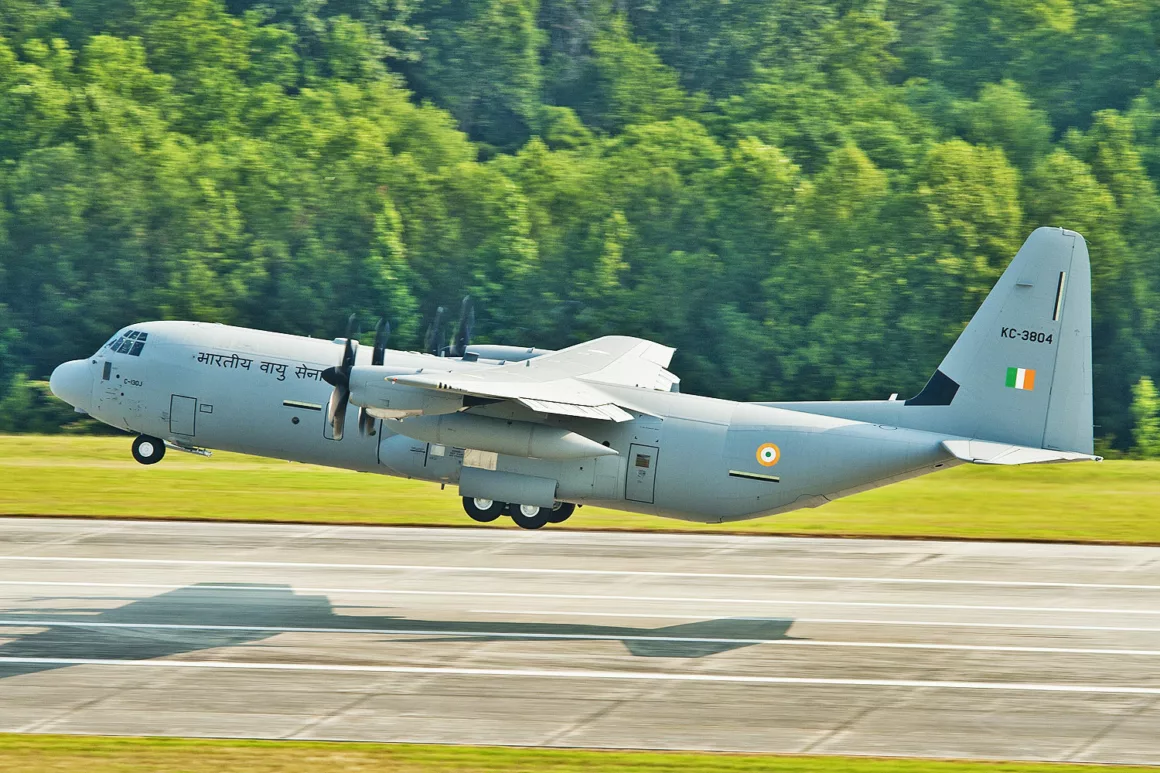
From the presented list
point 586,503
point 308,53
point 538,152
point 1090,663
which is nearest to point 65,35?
point 308,53

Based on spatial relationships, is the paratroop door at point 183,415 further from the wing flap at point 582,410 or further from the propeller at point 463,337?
the wing flap at point 582,410

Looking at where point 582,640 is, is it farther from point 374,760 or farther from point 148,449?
point 148,449

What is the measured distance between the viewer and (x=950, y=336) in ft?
213

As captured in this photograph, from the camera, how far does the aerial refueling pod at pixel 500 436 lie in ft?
92.1

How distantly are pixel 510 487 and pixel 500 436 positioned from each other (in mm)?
1284

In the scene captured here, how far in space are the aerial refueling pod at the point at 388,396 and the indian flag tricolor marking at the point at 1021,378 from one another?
1130 cm

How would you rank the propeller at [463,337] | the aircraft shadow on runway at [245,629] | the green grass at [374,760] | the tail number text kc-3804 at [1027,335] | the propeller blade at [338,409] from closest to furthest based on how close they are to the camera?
the green grass at [374,760], the aircraft shadow on runway at [245,629], the tail number text kc-3804 at [1027,335], the propeller blade at [338,409], the propeller at [463,337]

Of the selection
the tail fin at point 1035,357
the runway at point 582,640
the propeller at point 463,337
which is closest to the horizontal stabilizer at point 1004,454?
the tail fin at point 1035,357

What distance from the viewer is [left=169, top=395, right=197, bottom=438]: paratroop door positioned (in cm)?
3130

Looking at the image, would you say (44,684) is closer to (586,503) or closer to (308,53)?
(586,503)

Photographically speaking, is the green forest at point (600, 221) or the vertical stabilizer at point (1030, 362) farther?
the green forest at point (600, 221)

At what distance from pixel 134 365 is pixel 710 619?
1501 centimetres

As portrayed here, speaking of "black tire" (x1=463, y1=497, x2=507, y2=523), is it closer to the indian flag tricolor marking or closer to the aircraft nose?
the aircraft nose

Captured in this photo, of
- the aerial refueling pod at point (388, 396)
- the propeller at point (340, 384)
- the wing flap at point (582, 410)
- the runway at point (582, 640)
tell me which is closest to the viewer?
the runway at point (582, 640)
